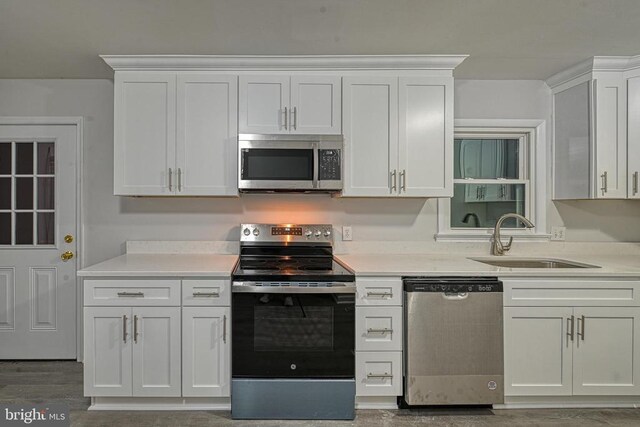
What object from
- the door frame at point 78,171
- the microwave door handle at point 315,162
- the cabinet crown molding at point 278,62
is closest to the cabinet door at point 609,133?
the cabinet crown molding at point 278,62

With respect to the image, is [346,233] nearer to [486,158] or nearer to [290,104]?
[290,104]

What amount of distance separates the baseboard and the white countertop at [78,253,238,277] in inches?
29.2

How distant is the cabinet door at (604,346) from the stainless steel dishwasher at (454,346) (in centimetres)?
48

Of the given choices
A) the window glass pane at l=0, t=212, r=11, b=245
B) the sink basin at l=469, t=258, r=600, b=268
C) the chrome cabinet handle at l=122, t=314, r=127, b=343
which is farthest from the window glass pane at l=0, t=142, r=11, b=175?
the sink basin at l=469, t=258, r=600, b=268

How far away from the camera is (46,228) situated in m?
3.17

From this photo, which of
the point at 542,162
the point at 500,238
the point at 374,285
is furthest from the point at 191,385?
the point at 542,162

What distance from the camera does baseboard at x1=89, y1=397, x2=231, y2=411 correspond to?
238 centimetres

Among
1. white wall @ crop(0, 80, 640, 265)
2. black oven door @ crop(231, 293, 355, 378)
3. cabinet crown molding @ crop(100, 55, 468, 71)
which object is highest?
cabinet crown molding @ crop(100, 55, 468, 71)

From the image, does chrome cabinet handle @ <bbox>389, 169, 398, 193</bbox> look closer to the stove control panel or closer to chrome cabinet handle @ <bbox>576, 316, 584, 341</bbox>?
the stove control panel

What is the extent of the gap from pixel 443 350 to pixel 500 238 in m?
1.23

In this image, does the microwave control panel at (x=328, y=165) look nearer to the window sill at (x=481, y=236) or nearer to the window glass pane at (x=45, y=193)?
the window sill at (x=481, y=236)

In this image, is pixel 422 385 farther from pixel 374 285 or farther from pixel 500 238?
pixel 500 238

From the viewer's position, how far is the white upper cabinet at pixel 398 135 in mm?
2771

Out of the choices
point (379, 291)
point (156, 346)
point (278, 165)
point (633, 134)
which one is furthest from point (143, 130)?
point (633, 134)
